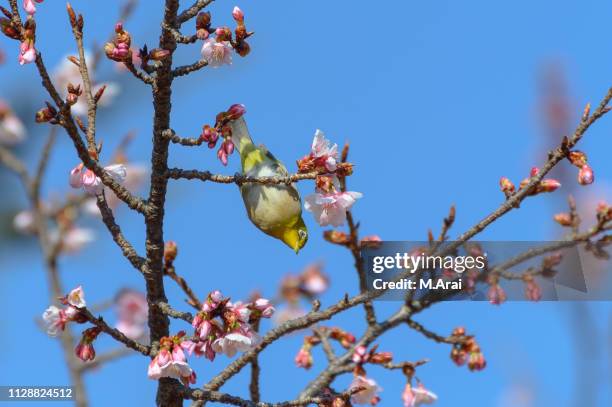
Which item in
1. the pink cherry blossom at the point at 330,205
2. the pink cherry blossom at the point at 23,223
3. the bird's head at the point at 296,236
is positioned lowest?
the bird's head at the point at 296,236

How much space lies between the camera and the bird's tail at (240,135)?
9.44 ft

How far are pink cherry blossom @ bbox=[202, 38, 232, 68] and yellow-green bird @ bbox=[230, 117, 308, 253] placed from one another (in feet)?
0.69

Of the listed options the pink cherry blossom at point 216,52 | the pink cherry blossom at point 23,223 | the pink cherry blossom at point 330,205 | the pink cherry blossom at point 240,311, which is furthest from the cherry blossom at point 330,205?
the pink cherry blossom at point 23,223

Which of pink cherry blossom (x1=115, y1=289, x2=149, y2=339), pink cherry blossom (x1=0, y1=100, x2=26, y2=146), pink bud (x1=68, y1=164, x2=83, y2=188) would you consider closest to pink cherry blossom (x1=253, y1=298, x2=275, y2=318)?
pink bud (x1=68, y1=164, x2=83, y2=188)

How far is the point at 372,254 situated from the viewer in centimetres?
361

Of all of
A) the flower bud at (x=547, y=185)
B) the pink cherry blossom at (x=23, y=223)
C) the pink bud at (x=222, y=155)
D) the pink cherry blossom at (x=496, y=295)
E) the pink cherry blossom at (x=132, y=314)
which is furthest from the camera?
the pink cherry blossom at (x=23, y=223)

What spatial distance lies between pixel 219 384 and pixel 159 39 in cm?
124

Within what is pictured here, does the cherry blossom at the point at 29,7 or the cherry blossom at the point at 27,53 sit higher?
the cherry blossom at the point at 29,7

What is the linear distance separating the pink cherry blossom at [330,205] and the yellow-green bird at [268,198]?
0.05m

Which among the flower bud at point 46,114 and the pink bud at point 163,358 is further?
the pink bud at point 163,358

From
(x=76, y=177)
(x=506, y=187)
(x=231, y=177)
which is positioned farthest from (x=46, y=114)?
(x=506, y=187)

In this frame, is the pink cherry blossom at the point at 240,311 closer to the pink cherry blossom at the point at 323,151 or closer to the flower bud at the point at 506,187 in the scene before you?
the pink cherry blossom at the point at 323,151

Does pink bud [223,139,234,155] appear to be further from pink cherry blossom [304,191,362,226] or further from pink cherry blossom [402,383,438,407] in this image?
pink cherry blossom [402,383,438,407]

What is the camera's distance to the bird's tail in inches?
113
